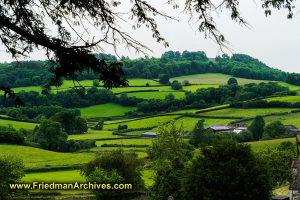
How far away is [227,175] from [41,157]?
173 feet

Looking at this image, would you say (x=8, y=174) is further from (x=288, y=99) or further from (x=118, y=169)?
(x=288, y=99)

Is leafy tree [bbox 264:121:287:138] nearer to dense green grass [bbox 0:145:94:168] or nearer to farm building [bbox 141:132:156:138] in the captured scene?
farm building [bbox 141:132:156:138]

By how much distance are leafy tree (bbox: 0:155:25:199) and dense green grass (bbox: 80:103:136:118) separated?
269 feet

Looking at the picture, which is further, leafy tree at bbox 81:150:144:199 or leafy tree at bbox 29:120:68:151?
leafy tree at bbox 29:120:68:151

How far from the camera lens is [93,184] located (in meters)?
57.3

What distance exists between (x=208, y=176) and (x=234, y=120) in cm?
8291

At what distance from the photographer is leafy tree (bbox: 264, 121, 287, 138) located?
105 meters

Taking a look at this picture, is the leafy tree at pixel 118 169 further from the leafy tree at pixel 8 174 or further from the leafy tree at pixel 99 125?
the leafy tree at pixel 99 125

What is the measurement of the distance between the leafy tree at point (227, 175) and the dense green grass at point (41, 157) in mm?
42300

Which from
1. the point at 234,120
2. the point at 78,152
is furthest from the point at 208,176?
the point at 234,120

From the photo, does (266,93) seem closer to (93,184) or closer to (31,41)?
(93,184)

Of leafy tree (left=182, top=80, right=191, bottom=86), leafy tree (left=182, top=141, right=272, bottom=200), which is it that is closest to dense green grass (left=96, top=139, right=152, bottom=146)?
leafy tree (left=182, top=141, right=272, bottom=200)

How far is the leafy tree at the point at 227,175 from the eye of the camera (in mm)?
42125

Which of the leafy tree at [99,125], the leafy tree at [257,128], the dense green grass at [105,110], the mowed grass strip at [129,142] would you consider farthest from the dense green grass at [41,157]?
the dense green grass at [105,110]
